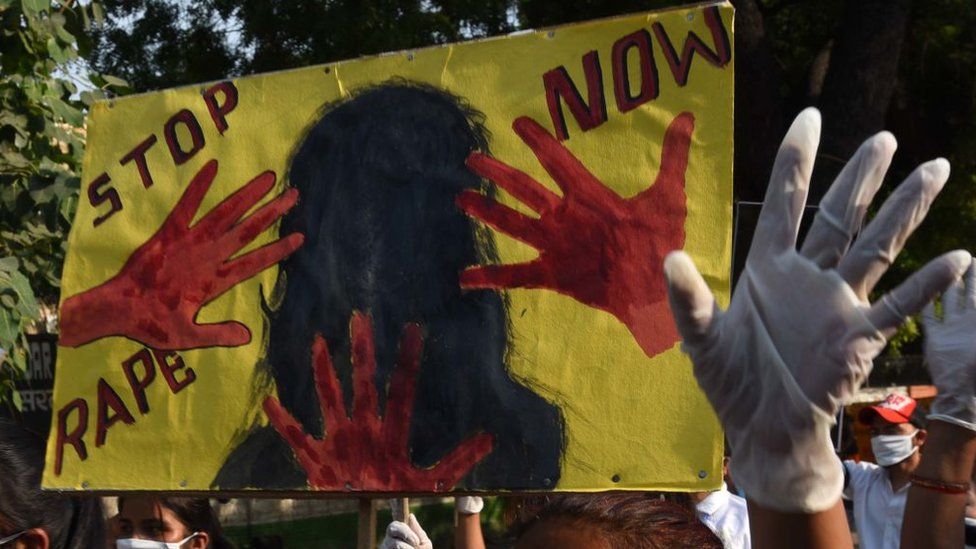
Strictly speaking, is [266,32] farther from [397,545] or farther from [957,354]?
[957,354]

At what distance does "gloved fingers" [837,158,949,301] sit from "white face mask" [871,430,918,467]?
4118 mm

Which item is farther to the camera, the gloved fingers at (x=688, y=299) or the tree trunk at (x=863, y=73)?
the tree trunk at (x=863, y=73)

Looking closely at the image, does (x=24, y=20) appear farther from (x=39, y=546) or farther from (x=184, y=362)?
(x=39, y=546)

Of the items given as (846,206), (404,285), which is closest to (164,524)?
(404,285)

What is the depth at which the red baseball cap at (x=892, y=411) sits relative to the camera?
546cm

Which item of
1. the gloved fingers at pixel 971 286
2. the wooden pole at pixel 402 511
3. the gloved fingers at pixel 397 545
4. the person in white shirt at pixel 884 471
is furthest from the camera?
the person in white shirt at pixel 884 471

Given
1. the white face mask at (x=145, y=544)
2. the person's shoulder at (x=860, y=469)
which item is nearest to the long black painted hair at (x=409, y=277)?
the white face mask at (x=145, y=544)

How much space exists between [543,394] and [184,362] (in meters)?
0.92

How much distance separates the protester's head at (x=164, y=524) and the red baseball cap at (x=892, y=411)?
3.26 metres

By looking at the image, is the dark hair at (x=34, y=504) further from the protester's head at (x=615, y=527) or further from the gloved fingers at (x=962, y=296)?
the gloved fingers at (x=962, y=296)

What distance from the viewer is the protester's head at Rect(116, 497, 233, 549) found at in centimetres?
318

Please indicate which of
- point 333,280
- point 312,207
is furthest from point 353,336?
point 312,207

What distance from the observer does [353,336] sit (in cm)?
279

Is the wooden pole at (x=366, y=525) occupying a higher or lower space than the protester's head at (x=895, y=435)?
higher
